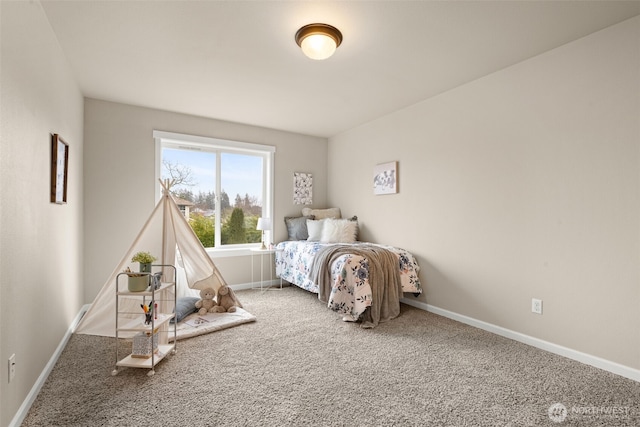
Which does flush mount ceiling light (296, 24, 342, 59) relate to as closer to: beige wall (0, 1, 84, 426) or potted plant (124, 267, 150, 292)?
beige wall (0, 1, 84, 426)

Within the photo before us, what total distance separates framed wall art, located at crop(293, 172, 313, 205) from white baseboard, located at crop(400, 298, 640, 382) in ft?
8.00

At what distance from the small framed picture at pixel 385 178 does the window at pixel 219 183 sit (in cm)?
157

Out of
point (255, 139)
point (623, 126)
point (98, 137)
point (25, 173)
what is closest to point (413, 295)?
point (623, 126)

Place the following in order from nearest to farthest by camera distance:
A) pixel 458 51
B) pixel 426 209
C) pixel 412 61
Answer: pixel 458 51 → pixel 412 61 → pixel 426 209

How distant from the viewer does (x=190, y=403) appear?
74.4 inches

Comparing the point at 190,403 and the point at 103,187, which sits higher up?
the point at 103,187

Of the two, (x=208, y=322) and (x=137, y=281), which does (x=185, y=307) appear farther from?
(x=137, y=281)

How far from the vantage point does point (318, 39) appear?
227 cm

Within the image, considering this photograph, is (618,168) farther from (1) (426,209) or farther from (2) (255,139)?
(2) (255,139)

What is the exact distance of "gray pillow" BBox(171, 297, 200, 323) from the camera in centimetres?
329

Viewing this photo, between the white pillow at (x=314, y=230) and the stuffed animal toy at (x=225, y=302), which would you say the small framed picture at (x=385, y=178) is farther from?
the stuffed animal toy at (x=225, y=302)

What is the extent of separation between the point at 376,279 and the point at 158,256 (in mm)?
2052

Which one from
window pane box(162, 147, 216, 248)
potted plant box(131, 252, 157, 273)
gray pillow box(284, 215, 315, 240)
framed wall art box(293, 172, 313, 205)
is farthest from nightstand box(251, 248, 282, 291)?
potted plant box(131, 252, 157, 273)

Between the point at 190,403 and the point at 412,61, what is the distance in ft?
9.71
